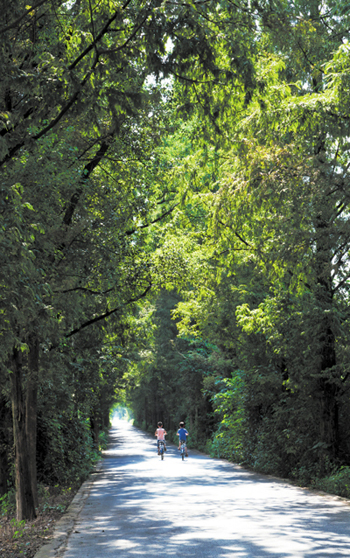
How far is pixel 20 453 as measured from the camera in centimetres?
1118

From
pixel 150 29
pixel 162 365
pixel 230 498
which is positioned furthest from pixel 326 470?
pixel 162 365

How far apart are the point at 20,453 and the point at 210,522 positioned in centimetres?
370

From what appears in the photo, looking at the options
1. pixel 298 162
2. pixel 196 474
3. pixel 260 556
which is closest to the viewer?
pixel 260 556

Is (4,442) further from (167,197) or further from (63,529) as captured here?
(167,197)

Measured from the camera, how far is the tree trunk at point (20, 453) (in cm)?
1116

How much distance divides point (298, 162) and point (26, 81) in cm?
633

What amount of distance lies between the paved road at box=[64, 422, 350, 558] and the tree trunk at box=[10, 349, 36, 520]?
1.10m

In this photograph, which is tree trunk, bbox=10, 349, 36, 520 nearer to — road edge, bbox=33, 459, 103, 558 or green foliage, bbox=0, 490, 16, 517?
road edge, bbox=33, 459, 103, 558

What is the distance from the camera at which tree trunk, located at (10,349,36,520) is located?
36.6 ft

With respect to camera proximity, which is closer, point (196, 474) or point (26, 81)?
point (26, 81)

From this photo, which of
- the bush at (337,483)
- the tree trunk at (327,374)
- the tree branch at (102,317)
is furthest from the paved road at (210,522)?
the tree branch at (102,317)

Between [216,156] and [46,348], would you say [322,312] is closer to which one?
[216,156]

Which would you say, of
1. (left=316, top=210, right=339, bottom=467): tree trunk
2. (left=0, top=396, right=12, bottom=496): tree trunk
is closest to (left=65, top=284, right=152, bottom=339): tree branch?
(left=0, top=396, right=12, bottom=496): tree trunk

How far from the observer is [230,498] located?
13.5 metres
